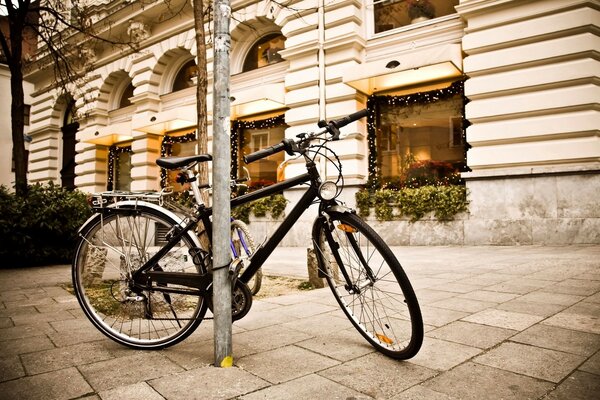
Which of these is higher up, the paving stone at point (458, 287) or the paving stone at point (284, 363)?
the paving stone at point (458, 287)

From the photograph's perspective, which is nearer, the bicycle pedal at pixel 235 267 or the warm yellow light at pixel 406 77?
the bicycle pedal at pixel 235 267

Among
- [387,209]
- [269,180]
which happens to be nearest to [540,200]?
[387,209]

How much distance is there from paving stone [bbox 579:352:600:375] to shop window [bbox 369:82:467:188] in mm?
7245

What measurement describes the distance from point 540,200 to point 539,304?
5240 millimetres

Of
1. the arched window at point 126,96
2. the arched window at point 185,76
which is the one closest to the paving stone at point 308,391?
the arched window at point 185,76

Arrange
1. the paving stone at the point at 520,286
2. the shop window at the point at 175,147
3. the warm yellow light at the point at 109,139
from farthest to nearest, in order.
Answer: the warm yellow light at the point at 109,139
the shop window at the point at 175,147
the paving stone at the point at 520,286

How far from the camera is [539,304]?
325cm

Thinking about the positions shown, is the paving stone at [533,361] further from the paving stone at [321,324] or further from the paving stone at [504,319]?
the paving stone at [321,324]

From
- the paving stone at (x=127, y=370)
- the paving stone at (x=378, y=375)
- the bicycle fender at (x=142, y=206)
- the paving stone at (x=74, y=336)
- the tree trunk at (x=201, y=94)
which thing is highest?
the tree trunk at (x=201, y=94)

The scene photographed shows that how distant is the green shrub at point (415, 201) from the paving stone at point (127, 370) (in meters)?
7.34

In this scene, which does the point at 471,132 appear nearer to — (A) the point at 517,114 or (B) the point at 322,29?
(A) the point at 517,114

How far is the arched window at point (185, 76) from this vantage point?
48.9 ft

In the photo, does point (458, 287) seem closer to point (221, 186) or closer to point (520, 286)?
point (520, 286)

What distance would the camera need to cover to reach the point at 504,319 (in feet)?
9.35
